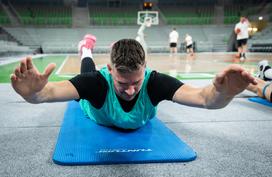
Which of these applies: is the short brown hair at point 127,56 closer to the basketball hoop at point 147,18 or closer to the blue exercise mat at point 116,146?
the blue exercise mat at point 116,146

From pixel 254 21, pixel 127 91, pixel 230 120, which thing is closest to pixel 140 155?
pixel 127 91

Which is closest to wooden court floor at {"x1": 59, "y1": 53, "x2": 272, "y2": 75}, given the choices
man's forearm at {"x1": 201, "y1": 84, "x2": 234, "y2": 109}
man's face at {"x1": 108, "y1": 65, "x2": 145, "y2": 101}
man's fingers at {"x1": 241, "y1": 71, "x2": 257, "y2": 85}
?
man's face at {"x1": 108, "y1": 65, "x2": 145, "y2": 101}

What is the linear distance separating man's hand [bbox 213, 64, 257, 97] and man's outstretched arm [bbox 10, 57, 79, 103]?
0.80 metres

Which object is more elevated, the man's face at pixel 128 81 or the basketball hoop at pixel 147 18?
the basketball hoop at pixel 147 18

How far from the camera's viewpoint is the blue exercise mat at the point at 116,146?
1.47 meters

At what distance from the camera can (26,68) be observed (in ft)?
4.28

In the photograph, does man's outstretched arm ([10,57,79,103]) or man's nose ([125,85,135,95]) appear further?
man's nose ([125,85,135,95])

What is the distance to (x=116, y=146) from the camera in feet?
5.40

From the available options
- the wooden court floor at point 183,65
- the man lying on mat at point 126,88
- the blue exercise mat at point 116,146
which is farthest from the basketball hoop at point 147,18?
the man lying on mat at point 126,88

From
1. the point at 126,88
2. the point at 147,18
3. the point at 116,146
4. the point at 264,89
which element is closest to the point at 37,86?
the point at 126,88

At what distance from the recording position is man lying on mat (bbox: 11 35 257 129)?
1314mm

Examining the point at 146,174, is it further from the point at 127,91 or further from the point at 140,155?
the point at 127,91

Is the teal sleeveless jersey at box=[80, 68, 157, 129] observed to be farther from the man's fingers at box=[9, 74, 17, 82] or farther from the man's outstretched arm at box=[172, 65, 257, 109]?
the man's fingers at box=[9, 74, 17, 82]

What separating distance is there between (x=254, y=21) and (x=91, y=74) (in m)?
25.9
